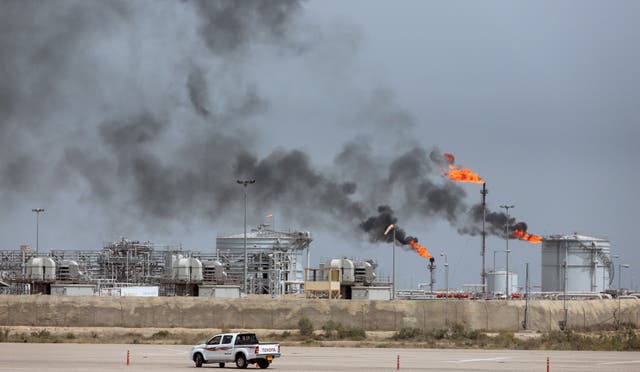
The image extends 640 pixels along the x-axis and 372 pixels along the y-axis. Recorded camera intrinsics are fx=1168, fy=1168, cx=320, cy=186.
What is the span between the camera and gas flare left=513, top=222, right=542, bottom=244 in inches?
5522

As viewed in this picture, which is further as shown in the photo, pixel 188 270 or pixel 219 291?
pixel 188 270

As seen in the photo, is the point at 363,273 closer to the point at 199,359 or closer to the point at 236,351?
the point at 199,359

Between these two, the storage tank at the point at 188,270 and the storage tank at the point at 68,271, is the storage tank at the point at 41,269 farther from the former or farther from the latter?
the storage tank at the point at 188,270

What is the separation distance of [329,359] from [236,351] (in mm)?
6850

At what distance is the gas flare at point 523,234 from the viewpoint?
140 metres

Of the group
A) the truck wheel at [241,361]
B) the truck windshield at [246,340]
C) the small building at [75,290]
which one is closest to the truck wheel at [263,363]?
the truck wheel at [241,361]

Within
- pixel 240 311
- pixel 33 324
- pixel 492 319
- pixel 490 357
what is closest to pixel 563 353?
pixel 490 357

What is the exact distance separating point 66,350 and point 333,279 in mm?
43708

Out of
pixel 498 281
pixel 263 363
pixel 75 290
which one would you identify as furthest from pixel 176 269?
pixel 263 363

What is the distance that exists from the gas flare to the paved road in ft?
211

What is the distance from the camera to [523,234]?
142250 millimetres

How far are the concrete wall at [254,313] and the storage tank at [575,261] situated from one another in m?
34.5

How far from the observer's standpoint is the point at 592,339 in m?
89.1

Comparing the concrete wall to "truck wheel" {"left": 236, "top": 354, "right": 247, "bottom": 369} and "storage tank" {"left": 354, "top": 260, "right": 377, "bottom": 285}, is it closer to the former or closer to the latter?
"storage tank" {"left": 354, "top": 260, "right": 377, "bottom": 285}
